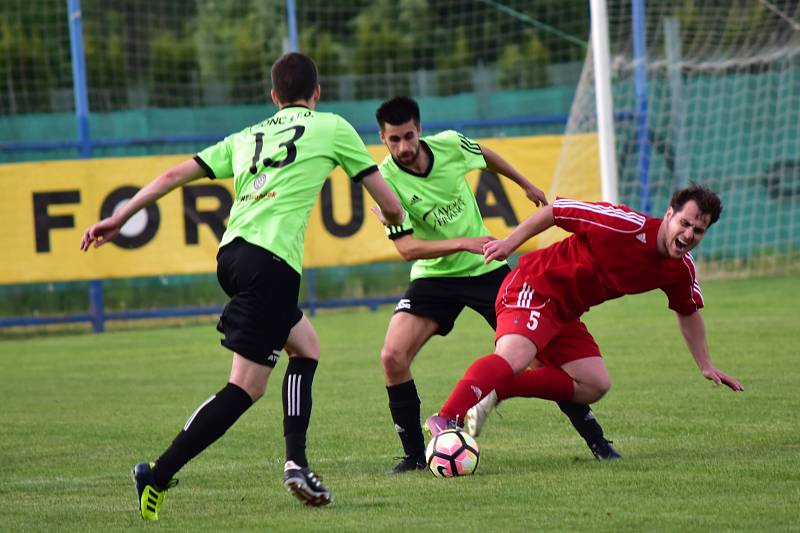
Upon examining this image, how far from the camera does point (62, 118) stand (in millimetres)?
18250

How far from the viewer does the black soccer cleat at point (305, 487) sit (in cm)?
538

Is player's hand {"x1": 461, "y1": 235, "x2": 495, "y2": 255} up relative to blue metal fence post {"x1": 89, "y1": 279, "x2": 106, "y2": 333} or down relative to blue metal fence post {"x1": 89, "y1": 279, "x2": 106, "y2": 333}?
up

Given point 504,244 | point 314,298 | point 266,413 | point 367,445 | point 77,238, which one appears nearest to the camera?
point 504,244

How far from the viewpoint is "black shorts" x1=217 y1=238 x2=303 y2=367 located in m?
5.44

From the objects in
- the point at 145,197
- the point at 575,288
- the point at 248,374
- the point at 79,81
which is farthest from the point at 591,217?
the point at 79,81

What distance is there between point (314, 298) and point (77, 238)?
10.3 ft

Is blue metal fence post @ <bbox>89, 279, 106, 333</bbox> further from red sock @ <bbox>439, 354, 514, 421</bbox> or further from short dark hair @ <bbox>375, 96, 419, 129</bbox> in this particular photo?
red sock @ <bbox>439, 354, 514, 421</bbox>

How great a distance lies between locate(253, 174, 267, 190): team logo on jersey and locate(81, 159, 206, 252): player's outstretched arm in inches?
8.8

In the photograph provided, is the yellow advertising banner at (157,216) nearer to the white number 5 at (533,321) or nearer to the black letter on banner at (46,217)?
the black letter on banner at (46,217)

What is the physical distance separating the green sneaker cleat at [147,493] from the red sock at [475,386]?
4.45 feet

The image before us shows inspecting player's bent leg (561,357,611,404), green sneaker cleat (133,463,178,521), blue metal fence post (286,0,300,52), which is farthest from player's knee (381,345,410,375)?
blue metal fence post (286,0,300,52)

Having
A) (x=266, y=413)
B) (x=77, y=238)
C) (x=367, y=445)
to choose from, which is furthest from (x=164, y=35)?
(x=367, y=445)

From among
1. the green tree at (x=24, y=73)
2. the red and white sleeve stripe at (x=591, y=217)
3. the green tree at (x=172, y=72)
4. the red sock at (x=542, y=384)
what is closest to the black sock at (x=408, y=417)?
the red sock at (x=542, y=384)

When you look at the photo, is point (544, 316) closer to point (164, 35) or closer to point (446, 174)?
point (446, 174)
